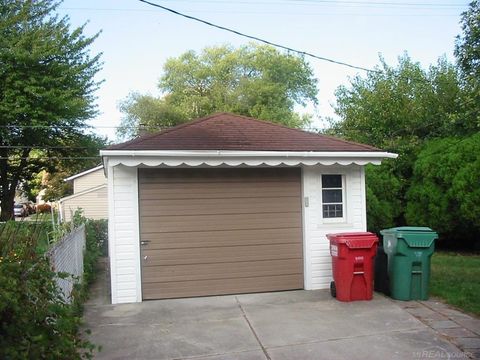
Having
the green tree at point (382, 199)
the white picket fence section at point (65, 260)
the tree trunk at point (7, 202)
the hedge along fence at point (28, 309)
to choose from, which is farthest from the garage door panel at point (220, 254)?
the tree trunk at point (7, 202)

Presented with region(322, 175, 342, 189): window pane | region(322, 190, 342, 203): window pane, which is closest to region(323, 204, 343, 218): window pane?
region(322, 190, 342, 203): window pane

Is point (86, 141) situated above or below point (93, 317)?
above

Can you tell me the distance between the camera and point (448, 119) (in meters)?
16.8

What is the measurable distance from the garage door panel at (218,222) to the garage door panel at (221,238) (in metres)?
0.07

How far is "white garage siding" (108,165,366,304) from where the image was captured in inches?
316

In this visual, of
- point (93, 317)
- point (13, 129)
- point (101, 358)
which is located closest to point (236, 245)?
point (93, 317)

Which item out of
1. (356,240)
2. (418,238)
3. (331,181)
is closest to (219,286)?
(356,240)

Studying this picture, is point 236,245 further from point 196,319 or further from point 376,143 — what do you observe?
point 376,143

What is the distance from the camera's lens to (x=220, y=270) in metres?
8.45

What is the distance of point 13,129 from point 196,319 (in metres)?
25.5

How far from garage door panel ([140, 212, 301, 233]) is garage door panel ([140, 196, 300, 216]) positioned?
74 millimetres

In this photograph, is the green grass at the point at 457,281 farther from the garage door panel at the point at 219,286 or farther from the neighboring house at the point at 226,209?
the garage door panel at the point at 219,286

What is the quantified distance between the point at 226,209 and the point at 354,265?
7.85 ft

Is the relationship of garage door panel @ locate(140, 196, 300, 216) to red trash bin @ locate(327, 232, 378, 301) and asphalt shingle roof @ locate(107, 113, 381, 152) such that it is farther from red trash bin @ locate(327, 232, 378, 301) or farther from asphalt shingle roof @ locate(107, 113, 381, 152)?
red trash bin @ locate(327, 232, 378, 301)
